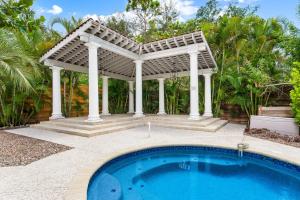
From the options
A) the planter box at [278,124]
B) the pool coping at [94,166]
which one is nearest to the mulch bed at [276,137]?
the planter box at [278,124]

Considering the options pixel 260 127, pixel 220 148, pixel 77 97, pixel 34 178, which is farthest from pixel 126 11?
pixel 34 178

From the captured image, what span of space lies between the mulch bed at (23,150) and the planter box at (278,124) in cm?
786

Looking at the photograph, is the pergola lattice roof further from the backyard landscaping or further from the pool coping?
the pool coping

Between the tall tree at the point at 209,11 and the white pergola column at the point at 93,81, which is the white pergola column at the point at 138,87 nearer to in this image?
the white pergola column at the point at 93,81

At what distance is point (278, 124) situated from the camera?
7.99 meters

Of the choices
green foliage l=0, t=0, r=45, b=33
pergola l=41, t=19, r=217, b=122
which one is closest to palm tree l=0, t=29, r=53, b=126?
pergola l=41, t=19, r=217, b=122

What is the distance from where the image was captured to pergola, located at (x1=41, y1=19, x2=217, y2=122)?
319 inches

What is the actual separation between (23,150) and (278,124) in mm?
9231

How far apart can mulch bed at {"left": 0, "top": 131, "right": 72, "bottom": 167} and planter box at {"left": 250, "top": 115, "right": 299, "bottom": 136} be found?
25.8 feet

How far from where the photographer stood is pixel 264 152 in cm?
509

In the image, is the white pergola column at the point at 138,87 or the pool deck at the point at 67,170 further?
the white pergola column at the point at 138,87

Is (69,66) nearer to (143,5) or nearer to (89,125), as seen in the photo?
(89,125)

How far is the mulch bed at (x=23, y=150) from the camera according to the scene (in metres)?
4.57

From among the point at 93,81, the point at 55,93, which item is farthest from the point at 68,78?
the point at 93,81
